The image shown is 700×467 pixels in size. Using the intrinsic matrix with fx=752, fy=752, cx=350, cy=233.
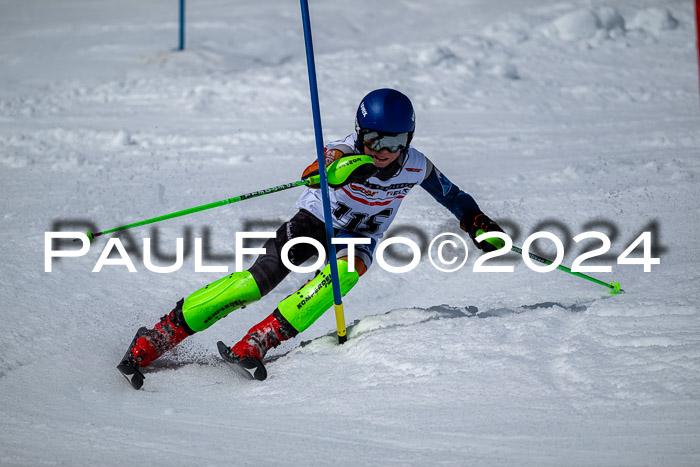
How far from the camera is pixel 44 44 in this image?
1063 cm

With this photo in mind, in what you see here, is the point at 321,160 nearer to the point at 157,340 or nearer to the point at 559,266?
the point at 157,340

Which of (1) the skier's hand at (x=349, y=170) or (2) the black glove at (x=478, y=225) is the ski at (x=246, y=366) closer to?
(1) the skier's hand at (x=349, y=170)

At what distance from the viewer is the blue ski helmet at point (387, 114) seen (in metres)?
3.74

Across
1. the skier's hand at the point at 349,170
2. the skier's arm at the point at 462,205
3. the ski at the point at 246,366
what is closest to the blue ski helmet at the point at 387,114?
A: the skier's hand at the point at 349,170

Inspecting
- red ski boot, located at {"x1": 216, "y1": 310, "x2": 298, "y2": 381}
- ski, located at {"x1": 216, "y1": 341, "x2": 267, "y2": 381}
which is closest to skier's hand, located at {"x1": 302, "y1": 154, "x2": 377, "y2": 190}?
red ski boot, located at {"x1": 216, "y1": 310, "x2": 298, "y2": 381}

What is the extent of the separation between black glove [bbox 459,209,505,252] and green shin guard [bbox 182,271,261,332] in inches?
50.6

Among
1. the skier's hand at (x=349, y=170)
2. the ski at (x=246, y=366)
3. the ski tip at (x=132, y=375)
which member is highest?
the skier's hand at (x=349, y=170)

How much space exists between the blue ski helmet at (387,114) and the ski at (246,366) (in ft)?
4.19

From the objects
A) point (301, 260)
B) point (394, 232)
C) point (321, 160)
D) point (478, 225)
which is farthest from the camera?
point (394, 232)

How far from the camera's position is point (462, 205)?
4328 millimetres

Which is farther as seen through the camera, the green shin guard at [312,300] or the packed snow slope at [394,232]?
the green shin guard at [312,300]

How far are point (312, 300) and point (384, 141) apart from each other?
884mm

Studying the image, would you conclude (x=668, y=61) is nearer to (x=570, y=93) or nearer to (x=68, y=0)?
(x=570, y=93)

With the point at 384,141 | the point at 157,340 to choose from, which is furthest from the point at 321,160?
the point at 157,340
